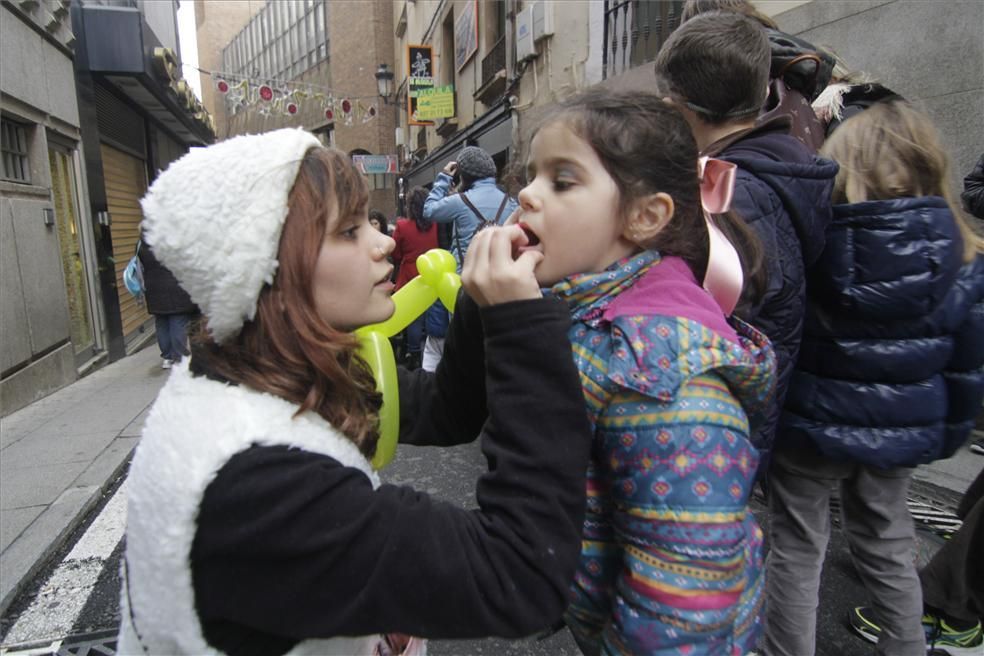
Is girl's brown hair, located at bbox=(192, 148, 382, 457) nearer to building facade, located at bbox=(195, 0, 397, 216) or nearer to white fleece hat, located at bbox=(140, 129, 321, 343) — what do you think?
white fleece hat, located at bbox=(140, 129, 321, 343)

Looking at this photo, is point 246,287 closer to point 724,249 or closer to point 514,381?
point 514,381

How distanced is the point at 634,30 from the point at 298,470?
8041mm

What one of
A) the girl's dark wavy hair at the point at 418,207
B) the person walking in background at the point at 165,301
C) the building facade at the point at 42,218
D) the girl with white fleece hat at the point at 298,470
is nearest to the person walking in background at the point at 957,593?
the girl with white fleece hat at the point at 298,470

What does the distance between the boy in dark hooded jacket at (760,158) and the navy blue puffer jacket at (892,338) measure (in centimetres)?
13

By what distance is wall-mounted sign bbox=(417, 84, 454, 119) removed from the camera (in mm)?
14602

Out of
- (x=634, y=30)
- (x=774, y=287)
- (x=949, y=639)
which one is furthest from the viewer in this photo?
(x=634, y=30)

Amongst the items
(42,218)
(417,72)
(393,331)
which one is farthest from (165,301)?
(417,72)

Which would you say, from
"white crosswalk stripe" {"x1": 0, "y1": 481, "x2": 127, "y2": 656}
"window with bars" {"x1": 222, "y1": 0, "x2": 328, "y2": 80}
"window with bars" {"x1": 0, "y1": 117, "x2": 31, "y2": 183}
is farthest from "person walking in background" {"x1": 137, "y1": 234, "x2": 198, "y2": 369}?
"window with bars" {"x1": 222, "y1": 0, "x2": 328, "y2": 80}

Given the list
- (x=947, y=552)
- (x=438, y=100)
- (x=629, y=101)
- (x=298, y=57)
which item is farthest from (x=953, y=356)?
(x=298, y=57)

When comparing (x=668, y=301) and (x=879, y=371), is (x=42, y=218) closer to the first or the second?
(x=668, y=301)

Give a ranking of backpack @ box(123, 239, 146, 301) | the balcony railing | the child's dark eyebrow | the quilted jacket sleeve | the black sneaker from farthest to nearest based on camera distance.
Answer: the balcony railing
backpack @ box(123, 239, 146, 301)
the black sneaker
the quilted jacket sleeve
the child's dark eyebrow

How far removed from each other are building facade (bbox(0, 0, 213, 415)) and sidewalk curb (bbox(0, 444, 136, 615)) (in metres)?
2.11

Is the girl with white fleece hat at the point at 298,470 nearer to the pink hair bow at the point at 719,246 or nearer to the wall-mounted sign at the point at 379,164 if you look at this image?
the pink hair bow at the point at 719,246

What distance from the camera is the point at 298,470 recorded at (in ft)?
2.62
